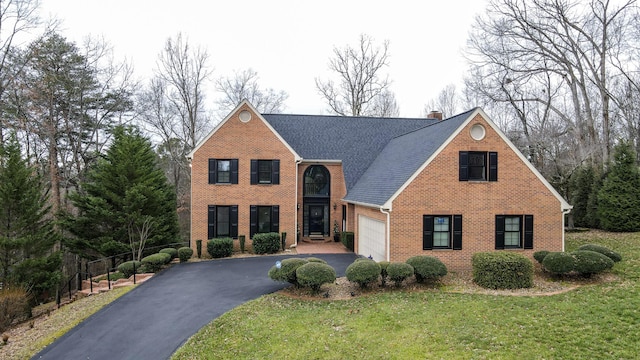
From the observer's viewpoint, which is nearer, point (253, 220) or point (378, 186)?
point (378, 186)

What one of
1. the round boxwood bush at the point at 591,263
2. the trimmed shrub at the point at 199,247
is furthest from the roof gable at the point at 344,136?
the round boxwood bush at the point at 591,263

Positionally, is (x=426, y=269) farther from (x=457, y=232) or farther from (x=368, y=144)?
(x=368, y=144)

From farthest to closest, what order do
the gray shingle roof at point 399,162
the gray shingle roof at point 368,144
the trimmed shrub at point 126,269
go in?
the gray shingle roof at point 368,144 < the trimmed shrub at point 126,269 < the gray shingle roof at point 399,162

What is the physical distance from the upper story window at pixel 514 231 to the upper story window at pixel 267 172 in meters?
11.1

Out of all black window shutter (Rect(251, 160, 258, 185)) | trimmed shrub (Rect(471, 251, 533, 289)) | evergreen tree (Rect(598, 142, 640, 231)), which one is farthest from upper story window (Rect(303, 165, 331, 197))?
evergreen tree (Rect(598, 142, 640, 231))

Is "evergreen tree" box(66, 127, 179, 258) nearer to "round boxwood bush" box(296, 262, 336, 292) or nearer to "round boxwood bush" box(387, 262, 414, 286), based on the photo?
"round boxwood bush" box(296, 262, 336, 292)

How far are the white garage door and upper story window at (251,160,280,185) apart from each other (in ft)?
17.4

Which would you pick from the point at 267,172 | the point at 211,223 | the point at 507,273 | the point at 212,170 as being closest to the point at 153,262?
the point at 211,223

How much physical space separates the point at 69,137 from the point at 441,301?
2360 cm

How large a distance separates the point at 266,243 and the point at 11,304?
1022cm

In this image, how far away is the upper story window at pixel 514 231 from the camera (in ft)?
46.8

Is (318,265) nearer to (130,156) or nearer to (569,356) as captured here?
(569,356)

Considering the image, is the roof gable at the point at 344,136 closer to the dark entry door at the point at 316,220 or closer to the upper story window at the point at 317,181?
the upper story window at the point at 317,181

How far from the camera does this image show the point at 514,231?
14.4 meters
